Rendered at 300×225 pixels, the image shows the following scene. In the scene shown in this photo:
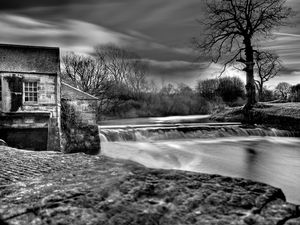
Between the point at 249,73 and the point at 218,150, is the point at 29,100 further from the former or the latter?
the point at 249,73

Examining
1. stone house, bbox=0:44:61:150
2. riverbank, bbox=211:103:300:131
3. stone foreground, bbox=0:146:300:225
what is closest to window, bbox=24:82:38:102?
stone house, bbox=0:44:61:150

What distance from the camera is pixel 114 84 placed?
46.1 metres

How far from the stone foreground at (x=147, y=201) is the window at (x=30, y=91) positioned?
14.3 m

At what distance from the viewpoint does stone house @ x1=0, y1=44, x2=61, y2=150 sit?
1509 cm

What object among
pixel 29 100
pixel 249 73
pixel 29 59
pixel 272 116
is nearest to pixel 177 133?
pixel 272 116

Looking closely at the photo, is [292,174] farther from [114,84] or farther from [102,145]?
[114,84]

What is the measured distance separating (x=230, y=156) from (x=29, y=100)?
10.9 m

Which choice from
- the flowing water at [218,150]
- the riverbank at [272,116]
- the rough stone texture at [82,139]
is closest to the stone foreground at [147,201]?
the flowing water at [218,150]

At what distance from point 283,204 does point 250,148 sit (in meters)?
13.3

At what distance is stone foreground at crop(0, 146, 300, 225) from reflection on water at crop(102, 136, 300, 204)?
18.5ft

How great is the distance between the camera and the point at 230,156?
41.0ft

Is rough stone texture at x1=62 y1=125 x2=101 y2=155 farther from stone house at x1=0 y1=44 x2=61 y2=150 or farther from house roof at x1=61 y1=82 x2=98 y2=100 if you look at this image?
house roof at x1=61 y1=82 x2=98 y2=100

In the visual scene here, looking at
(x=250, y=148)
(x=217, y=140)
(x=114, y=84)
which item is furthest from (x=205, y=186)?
(x=114, y=84)

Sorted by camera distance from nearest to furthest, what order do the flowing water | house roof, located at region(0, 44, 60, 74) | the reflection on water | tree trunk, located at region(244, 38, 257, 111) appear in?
1. the reflection on water
2. the flowing water
3. house roof, located at region(0, 44, 60, 74)
4. tree trunk, located at region(244, 38, 257, 111)
